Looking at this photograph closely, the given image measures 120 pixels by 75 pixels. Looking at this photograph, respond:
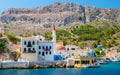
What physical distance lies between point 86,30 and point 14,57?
81337 mm

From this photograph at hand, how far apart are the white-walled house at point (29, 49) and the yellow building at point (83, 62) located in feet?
26.3

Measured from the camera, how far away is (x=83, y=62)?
255ft

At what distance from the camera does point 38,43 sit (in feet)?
258

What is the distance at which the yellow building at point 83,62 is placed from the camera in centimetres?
7719

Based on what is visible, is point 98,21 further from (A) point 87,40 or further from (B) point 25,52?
(B) point 25,52

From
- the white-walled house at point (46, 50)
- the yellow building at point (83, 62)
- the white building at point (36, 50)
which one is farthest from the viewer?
the white-walled house at point (46, 50)

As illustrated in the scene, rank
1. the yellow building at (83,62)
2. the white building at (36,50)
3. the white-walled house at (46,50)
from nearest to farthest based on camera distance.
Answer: the white building at (36,50) < the yellow building at (83,62) < the white-walled house at (46,50)

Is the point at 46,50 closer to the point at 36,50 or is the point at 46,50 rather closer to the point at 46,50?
the point at 46,50

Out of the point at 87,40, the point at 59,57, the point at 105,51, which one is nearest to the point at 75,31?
the point at 87,40

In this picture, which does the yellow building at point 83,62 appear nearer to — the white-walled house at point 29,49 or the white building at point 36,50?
the white building at point 36,50

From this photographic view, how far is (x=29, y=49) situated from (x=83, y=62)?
10775 millimetres

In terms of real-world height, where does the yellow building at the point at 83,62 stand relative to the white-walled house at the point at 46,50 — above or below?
below

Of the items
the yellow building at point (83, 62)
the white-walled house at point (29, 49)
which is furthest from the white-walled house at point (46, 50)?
the yellow building at point (83, 62)

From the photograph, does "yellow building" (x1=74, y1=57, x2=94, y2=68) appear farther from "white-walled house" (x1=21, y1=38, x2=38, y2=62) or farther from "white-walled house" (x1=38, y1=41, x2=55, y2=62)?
"white-walled house" (x1=21, y1=38, x2=38, y2=62)
